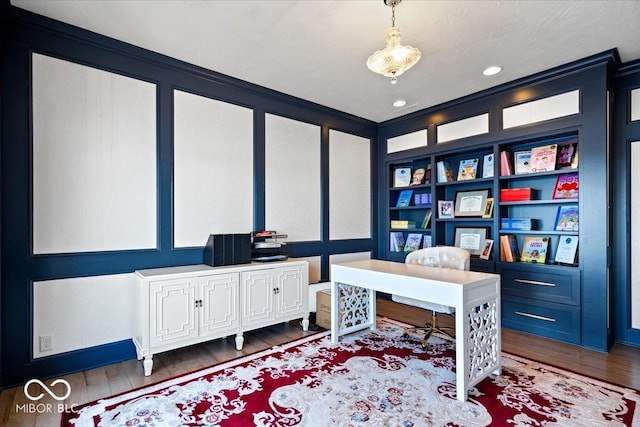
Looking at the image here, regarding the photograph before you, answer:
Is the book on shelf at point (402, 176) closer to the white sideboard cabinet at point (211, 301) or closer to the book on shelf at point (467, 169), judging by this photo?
the book on shelf at point (467, 169)

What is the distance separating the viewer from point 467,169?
402 cm

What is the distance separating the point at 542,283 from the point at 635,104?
73.7 inches

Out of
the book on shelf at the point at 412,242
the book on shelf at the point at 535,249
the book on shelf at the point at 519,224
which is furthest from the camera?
the book on shelf at the point at 412,242

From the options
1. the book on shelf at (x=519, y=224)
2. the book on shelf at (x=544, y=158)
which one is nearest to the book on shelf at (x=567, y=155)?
the book on shelf at (x=544, y=158)

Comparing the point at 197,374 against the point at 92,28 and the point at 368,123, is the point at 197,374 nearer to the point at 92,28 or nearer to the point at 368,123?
the point at 92,28

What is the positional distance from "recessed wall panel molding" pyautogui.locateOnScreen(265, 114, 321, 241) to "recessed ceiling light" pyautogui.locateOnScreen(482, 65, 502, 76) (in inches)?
77.8

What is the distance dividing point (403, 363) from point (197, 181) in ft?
8.05

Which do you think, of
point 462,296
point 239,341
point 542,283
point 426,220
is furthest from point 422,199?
point 239,341

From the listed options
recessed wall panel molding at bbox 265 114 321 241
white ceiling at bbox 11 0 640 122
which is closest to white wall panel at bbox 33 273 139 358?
recessed wall panel molding at bbox 265 114 321 241

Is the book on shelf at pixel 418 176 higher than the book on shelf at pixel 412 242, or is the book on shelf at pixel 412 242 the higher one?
the book on shelf at pixel 418 176

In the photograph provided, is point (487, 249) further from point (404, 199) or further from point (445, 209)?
point (404, 199)

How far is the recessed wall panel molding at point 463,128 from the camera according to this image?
375 centimetres

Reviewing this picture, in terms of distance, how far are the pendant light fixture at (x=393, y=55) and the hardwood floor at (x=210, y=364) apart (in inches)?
98.9

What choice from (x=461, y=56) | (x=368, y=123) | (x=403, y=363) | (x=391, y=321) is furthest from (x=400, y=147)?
(x=403, y=363)
